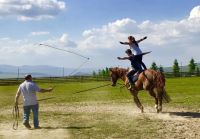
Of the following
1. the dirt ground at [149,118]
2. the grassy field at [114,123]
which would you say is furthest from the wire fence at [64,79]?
the dirt ground at [149,118]

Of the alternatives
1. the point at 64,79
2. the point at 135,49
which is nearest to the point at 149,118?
the point at 135,49

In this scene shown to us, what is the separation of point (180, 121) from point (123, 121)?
2.23 metres

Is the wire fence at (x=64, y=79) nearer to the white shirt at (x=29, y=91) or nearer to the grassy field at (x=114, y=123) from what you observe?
the grassy field at (x=114, y=123)

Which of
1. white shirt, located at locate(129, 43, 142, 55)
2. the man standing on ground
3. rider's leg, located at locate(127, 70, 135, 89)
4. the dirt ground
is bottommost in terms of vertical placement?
the dirt ground

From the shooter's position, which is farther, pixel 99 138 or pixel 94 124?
pixel 94 124

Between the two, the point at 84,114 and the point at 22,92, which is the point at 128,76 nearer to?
the point at 84,114

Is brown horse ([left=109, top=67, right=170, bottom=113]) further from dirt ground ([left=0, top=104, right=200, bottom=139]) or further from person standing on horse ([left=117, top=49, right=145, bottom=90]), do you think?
dirt ground ([left=0, top=104, right=200, bottom=139])

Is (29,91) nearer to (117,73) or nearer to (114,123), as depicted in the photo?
(114,123)

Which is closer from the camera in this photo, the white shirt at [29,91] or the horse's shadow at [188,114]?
the white shirt at [29,91]

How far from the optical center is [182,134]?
1373 cm

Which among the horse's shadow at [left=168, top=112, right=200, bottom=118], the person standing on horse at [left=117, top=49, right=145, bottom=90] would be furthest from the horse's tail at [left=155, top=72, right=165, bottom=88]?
the horse's shadow at [left=168, top=112, right=200, bottom=118]

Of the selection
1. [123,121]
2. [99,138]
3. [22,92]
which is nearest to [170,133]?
[99,138]

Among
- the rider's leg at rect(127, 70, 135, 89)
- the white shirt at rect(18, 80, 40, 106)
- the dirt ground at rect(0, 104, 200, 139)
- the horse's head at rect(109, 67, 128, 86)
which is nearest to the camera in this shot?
the dirt ground at rect(0, 104, 200, 139)

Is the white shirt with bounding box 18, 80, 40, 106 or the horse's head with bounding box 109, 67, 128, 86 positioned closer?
the white shirt with bounding box 18, 80, 40, 106
